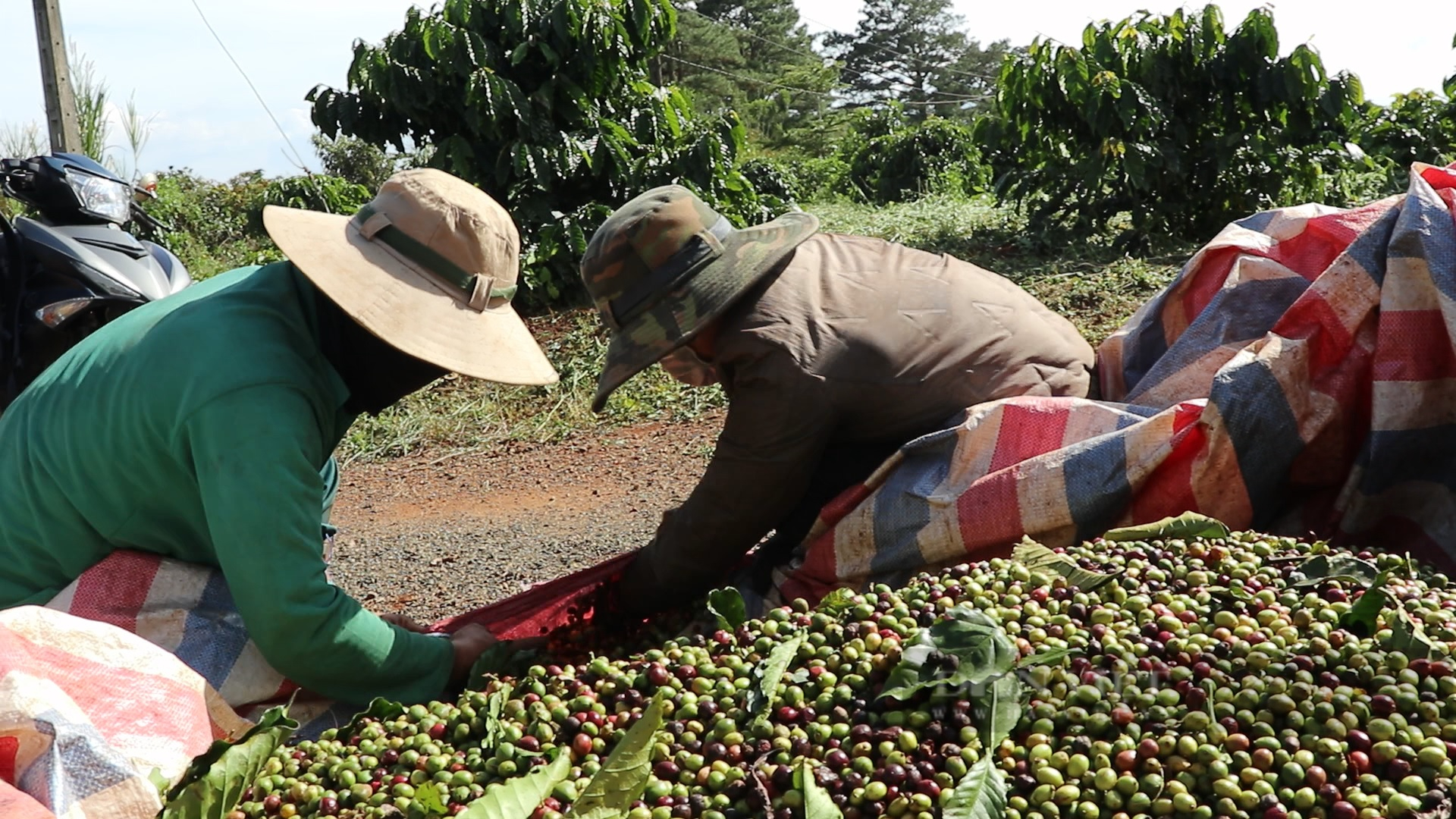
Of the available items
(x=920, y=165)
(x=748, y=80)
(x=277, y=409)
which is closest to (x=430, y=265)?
(x=277, y=409)

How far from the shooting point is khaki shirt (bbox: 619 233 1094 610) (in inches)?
94.0

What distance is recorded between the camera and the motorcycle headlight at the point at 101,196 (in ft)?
15.6

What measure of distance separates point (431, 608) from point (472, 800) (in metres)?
2.41

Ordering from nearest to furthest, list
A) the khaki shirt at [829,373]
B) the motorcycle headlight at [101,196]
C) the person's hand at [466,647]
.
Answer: the person's hand at [466,647] → the khaki shirt at [829,373] → the motorcycle headlight at [101,196]

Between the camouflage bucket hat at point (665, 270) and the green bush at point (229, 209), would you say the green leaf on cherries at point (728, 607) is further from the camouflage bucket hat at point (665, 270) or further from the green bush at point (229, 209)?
the green bush at point (229, 209)

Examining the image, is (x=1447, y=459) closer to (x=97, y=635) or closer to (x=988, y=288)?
→ (x=988, y=288)

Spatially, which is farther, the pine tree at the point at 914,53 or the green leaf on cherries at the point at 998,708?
the pine tree at the point at 914,53

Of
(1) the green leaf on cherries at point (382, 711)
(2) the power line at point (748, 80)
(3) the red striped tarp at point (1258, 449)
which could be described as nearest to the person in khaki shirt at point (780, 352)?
(3) the red striped tarp at point (1258, 449)

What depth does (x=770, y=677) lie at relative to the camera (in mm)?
1740

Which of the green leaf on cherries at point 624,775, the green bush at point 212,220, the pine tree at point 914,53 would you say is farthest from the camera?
the pine tree at point 914,53

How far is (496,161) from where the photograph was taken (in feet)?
23.4

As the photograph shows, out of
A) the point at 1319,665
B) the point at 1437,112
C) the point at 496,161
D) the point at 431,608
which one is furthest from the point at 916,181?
the point at 1319,665

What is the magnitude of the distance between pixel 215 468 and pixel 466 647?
568mm

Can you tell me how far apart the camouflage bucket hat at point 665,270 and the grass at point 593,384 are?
3367mm
